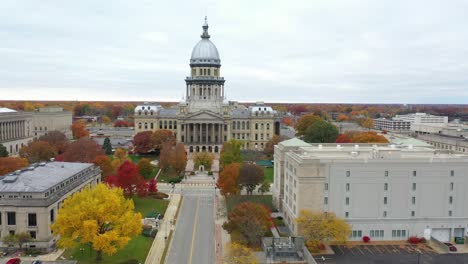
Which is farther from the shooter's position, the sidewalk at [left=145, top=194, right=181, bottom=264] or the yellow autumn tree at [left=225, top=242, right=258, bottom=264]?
the sidewalk at [left=145, top=194, right=181, bottom=264]

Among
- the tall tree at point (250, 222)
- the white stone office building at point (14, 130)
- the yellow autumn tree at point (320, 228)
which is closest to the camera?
the yellow autumn tree at point (320, 228)

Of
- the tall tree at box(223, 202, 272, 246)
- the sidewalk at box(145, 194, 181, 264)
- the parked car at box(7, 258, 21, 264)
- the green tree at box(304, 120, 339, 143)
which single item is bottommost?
the sidewalk at box(145, 194, 181, 264)

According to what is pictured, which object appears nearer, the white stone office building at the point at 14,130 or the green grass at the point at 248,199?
the green grass at the point at 248,199

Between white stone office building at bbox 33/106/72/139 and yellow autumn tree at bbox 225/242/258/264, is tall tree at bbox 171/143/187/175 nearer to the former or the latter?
yellow autumn tree at bbox 225/242/258/264

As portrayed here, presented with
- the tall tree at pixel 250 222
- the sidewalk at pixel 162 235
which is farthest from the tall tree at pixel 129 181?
the tall tree at pixel 250 222

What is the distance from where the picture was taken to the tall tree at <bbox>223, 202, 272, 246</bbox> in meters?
50.8

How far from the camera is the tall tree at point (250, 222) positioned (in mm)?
50844

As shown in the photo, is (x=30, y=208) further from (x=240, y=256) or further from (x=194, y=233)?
(x=240, y=256)

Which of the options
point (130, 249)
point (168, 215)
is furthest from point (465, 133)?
point (130, 249)

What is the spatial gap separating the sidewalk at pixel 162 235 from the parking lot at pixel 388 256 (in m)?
18.0

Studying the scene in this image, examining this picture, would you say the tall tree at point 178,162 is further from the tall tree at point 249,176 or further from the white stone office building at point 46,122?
the white stone office building at point 46,122

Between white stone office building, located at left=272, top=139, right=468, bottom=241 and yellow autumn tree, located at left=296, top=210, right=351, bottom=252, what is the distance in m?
2.95

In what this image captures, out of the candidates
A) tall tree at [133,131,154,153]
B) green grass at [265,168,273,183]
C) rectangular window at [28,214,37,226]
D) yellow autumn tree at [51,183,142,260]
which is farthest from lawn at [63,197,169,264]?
tall tree at [133,131,154,153]

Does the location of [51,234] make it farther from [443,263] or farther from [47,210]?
[443,263]
